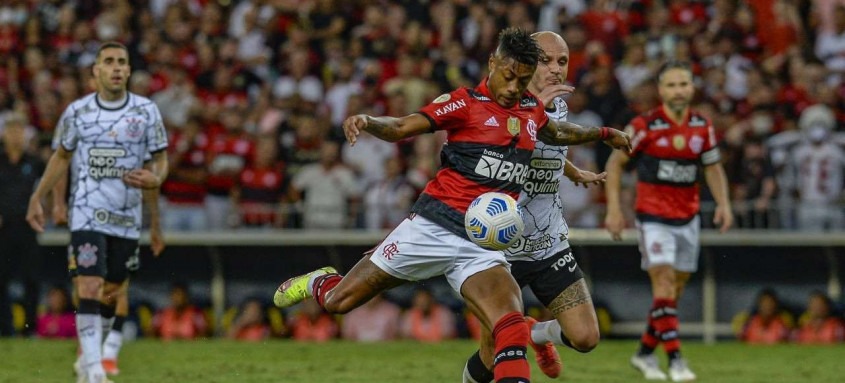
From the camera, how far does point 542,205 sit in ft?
31.9

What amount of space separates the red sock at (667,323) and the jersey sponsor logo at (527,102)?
14.2ft

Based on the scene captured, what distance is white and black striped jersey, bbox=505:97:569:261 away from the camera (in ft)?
31.4

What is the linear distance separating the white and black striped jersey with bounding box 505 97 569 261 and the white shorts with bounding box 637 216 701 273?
10.6 ft

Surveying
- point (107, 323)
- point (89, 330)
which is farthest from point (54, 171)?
point (107, 323)

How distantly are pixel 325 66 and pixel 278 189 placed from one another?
116 inches

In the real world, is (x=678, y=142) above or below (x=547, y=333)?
above

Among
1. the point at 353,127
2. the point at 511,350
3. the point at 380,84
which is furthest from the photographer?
the point at 380,84

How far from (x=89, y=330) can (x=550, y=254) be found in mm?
3672

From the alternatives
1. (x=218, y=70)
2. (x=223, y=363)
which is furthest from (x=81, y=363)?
(x=218, y=70)

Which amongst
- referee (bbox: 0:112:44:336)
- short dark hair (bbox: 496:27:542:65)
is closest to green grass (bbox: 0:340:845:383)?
referee (bbox: 0:112:44:336)

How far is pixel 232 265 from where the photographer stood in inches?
776

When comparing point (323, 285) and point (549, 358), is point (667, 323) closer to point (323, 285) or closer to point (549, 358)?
point (549, 358)

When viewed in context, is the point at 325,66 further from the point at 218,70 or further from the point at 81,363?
the point at 81,363

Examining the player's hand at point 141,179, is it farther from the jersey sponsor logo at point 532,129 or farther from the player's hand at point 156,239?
the jersey sponsor logo at point 532,129
